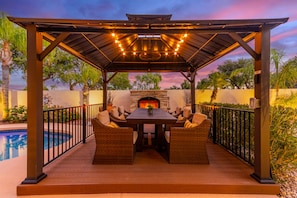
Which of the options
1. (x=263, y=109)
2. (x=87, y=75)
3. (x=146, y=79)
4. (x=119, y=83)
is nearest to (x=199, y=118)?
(x=263, y=109)

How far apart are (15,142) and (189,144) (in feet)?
21.7

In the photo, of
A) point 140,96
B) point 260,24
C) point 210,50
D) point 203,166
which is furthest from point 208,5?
point 203,166

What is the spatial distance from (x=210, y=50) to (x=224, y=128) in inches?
73.9

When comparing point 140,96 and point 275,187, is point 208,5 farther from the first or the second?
point 275,187

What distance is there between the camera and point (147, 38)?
596 centimetres

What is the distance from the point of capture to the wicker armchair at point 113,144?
144 inches

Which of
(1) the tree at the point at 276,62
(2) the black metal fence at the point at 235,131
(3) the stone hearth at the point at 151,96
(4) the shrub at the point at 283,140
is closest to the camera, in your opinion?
(4) the shrub at the point at 283,140

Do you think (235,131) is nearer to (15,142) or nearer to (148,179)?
(148,179)

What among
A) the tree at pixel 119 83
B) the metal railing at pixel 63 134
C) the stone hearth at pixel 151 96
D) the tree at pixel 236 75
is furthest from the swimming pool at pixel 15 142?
the tree at pixel 236 75

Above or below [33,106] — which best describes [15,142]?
below

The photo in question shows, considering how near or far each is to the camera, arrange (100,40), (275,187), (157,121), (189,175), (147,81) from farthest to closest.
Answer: (147,81), (100,40), (157,121), (189,175), (275,187)

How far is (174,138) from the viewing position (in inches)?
146

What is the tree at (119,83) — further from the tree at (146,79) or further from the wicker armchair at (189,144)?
the wicker armchair at (189,144)

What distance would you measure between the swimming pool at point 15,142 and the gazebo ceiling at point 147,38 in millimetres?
2882
